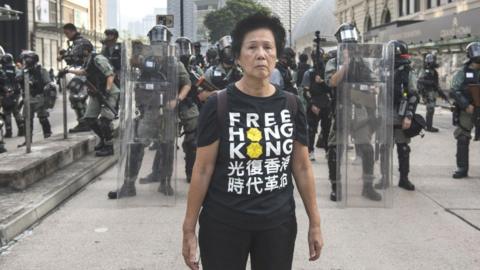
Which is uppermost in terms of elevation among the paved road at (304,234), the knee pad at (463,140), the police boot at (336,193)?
the knee pad at (463,140)

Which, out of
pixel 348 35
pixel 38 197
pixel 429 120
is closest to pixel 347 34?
pixel 348 35

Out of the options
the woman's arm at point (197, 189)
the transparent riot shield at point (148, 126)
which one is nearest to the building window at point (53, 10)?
the transparent riot shield at point (148, 126)

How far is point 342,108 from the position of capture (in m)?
6.57

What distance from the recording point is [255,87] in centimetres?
258

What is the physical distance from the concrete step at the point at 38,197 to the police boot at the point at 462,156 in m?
5.00

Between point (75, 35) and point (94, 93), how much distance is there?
1.25 m

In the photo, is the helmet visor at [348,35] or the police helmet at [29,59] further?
the police helmet at [29,59]

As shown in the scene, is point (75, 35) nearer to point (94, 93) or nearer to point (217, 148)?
point (94, 93)

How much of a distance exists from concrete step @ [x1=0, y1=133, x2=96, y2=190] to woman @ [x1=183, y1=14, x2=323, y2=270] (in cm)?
442

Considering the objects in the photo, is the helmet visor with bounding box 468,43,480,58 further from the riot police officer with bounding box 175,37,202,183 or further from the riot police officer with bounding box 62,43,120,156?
the riot police officer with bounding box 62,43,120,156

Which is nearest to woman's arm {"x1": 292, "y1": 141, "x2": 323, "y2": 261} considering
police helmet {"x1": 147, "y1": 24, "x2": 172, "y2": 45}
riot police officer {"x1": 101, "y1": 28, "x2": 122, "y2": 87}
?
police helmet {"x1": 147, "y1": 24, "x2": 172, "y2": 45}

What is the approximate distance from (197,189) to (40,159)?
513cm

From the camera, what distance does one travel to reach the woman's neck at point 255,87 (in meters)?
2.58

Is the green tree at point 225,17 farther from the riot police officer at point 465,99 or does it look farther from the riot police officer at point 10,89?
the riot police officer at point 465,99
